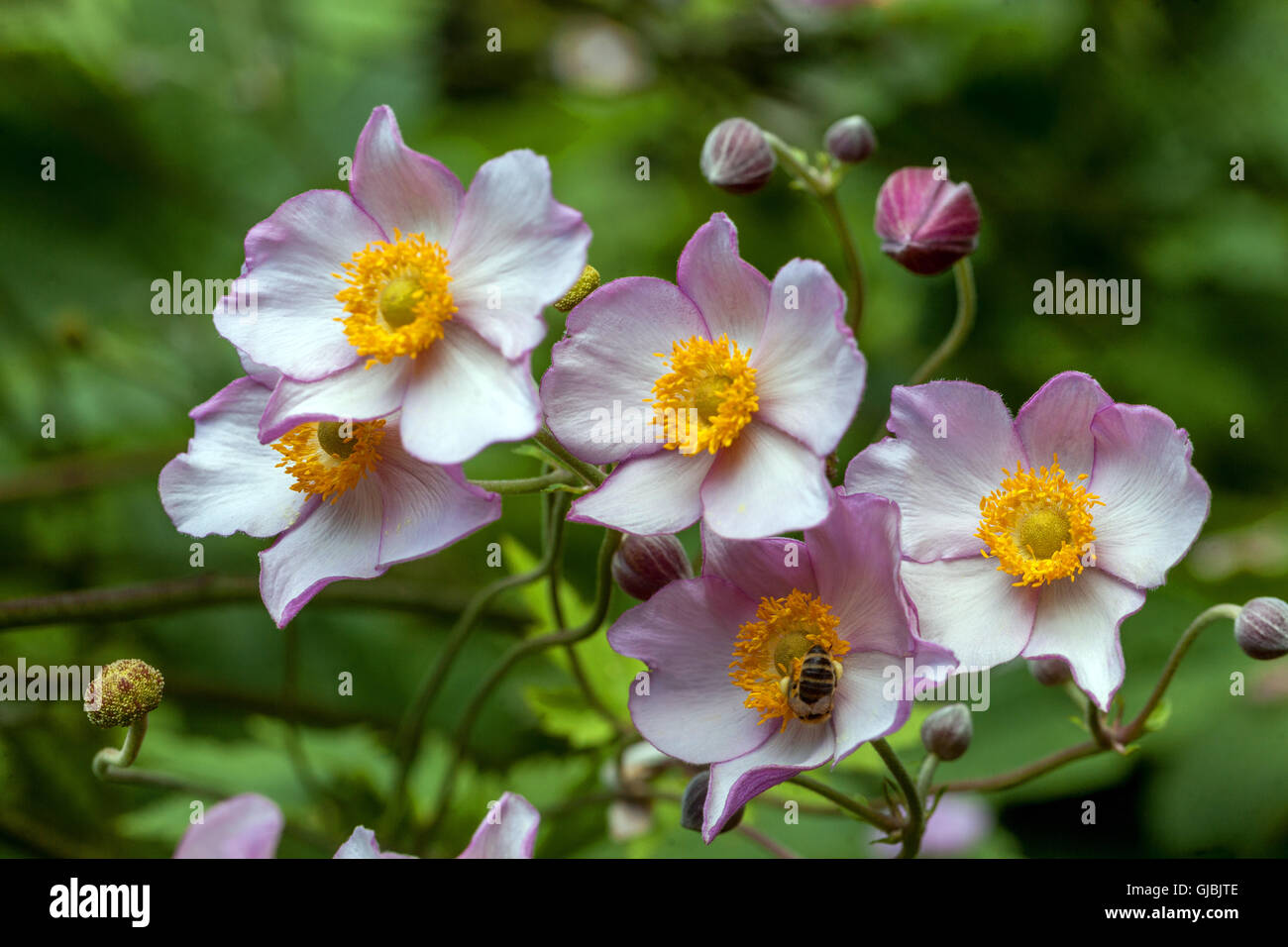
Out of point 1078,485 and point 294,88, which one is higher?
point 294,88

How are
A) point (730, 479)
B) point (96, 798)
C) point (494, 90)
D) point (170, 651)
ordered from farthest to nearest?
point (494, 90) < point (170, 651) < point (96, 798) < point (730, 479)

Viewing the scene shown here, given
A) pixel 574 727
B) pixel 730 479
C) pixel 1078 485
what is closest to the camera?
pixel 730 479

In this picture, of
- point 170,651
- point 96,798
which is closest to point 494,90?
point 170,651

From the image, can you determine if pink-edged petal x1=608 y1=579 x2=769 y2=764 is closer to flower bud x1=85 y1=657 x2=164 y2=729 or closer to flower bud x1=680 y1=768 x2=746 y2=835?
flower bud x1=680 y1=768 x2=746 y2=835

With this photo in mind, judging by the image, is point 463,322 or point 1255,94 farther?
point 1255,94

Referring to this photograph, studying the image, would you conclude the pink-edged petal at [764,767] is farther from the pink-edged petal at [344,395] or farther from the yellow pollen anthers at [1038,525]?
the pink-edged petal at [344,395]

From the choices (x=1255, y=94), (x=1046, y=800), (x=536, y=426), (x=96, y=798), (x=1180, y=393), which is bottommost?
(x=1046, y=800)

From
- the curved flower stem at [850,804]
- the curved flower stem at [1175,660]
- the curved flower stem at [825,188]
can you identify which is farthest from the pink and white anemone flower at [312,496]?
the curved flower stem at [1175,660]

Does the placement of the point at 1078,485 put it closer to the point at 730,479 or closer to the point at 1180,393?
the point at 730,479
